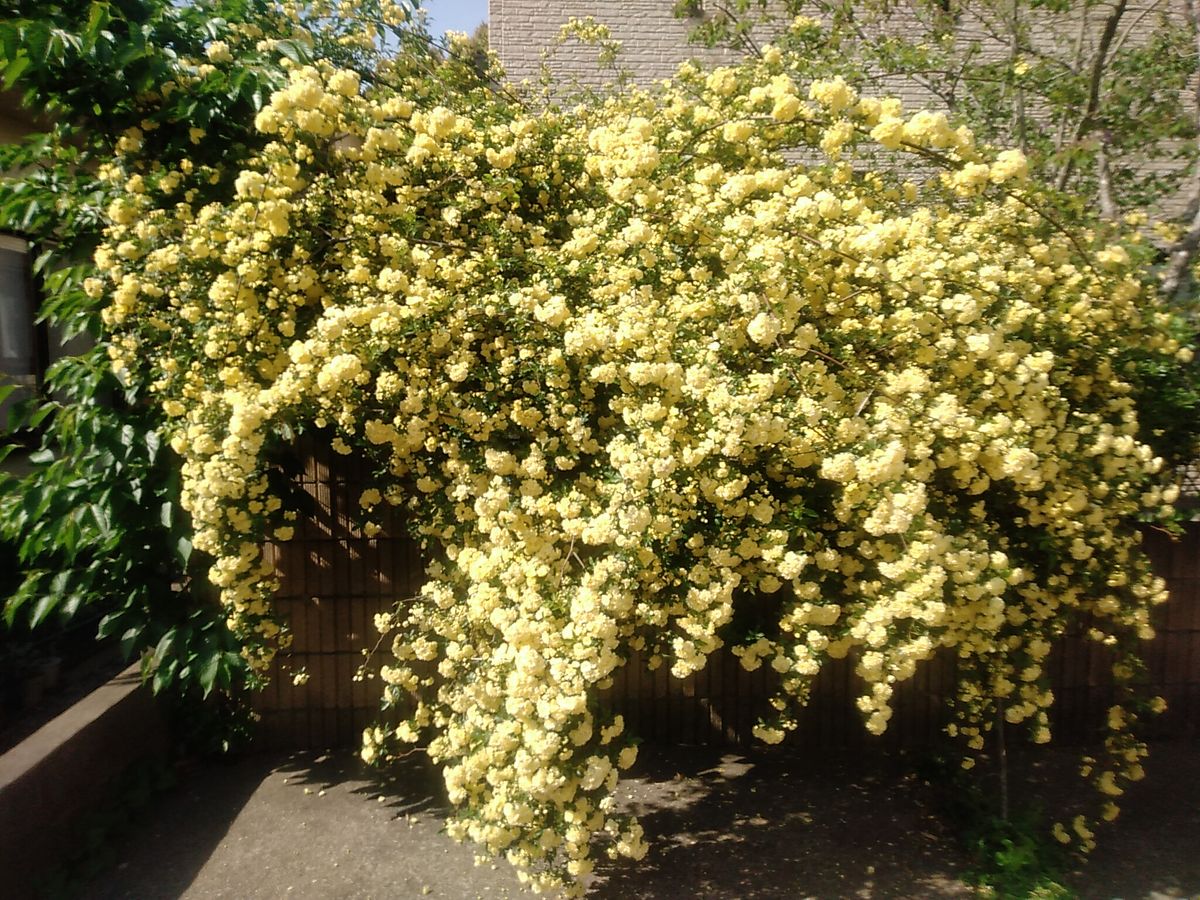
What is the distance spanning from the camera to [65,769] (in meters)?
3.10

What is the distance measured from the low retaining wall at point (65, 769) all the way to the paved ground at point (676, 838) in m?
0.23

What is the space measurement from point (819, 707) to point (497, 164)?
287cm

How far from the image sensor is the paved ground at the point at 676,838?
306cm

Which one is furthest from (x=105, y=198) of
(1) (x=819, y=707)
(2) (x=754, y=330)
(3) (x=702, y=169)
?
(1) (x=819, y=707)

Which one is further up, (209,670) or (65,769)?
(209,670)

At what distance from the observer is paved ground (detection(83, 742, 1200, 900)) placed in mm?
3059

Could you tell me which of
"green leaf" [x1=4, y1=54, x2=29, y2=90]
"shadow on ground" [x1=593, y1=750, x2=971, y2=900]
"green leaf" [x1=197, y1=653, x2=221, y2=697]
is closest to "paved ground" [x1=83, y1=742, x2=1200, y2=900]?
"shadow on ground" [x1=593, y1=750, x2=971, y2=900]

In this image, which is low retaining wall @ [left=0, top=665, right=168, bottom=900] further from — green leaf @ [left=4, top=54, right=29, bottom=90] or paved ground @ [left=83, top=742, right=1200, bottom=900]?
green leaf @ [left=4, top=54, right=29, bottom=90]

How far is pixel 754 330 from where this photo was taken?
2.53 metres

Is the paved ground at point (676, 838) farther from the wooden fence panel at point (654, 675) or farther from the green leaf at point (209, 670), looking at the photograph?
the green leaf at point (209, 670)

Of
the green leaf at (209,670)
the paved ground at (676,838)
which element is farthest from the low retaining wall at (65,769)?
the green leaf at (209,670)

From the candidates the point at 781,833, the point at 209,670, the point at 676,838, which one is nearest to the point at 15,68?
the point at 209,670

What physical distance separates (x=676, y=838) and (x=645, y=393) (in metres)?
1.86

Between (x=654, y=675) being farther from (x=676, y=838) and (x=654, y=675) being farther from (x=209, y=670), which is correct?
(x=209, y=670)
